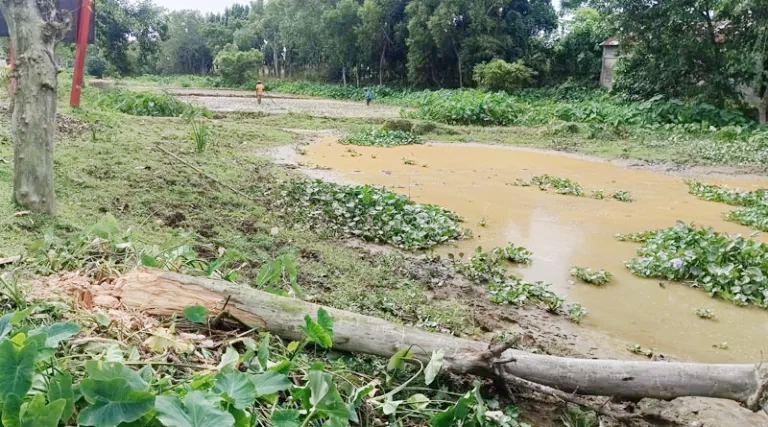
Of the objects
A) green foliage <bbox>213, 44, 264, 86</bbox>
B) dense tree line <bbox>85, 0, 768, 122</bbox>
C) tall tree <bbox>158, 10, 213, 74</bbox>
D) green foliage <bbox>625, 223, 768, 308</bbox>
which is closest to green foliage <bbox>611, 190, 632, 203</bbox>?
green foliage <bbox>625, 223, 768, 308</bbox>

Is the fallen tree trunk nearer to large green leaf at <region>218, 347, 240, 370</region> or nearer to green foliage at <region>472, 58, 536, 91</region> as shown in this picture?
large green leaf at <region>218, 347, 240, 370</region>

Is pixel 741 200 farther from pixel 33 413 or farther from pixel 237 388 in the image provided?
pixel 33 413

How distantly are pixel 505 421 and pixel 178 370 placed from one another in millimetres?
1380

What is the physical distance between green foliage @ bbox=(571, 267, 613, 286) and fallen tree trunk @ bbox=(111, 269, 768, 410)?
10.4 feet

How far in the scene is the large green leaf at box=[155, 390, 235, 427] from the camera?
1.69 metres

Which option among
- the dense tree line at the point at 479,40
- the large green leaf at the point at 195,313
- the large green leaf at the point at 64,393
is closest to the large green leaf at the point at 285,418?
the large green leaf at the point at 64,393

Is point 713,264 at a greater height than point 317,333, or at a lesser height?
lesser

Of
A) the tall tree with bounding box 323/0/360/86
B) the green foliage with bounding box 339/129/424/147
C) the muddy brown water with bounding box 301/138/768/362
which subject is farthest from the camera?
the tall tree with bounding box 323/0/360/86

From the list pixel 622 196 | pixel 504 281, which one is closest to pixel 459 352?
pixel 504 281

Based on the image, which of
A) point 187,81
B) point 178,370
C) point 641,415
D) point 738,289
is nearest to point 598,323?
point 738,289

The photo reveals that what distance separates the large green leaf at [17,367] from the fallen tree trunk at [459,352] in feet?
3.87

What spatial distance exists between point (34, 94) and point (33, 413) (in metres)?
3.43

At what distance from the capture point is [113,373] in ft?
6.14

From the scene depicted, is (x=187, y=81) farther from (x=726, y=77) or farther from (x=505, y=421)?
(x=505, y=421)
